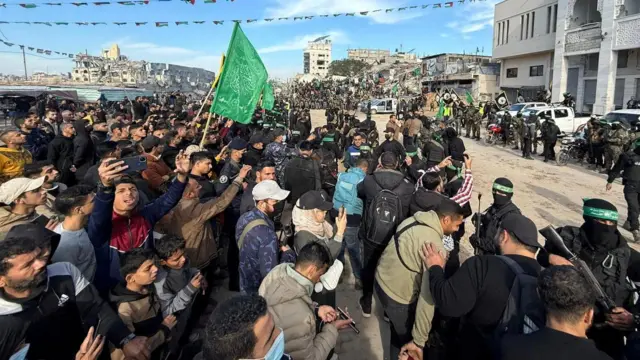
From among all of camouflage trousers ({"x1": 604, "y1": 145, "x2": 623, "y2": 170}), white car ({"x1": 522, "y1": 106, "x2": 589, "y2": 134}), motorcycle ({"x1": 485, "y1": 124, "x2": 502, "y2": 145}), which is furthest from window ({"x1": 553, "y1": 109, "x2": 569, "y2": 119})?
camouflage trousers ({"x1": 604, "y1": 145, "x2": 623, "y2": 170})

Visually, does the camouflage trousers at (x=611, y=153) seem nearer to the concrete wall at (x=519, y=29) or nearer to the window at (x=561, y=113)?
the window at (x=561, y=113)

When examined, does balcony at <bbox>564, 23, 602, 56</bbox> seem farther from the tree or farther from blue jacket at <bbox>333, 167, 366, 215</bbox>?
the tree

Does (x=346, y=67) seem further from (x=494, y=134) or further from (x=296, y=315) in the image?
(x=296, y=315)

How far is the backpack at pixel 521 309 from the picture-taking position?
1.93m

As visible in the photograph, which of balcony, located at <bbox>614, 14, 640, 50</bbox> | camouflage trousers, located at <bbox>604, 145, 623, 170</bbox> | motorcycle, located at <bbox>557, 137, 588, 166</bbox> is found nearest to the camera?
camouflage trousers, located at <bbox>604, 145, 623, 170</bbox>

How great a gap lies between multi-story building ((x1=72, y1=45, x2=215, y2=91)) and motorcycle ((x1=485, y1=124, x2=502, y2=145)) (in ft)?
153

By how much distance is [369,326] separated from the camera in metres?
4.09

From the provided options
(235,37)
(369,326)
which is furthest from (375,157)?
(369,326)

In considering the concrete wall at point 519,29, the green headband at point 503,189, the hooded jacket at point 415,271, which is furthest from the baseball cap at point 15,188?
the concrete wall at point 519,29

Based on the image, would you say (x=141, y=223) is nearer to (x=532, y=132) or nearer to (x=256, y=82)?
(x=256, y=82)

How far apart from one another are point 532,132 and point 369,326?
12.4m

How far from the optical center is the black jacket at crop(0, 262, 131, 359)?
1.79m

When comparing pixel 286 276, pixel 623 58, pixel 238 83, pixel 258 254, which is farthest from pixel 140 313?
pixel 623 58

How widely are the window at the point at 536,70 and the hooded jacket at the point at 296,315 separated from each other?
3598 centimetres
